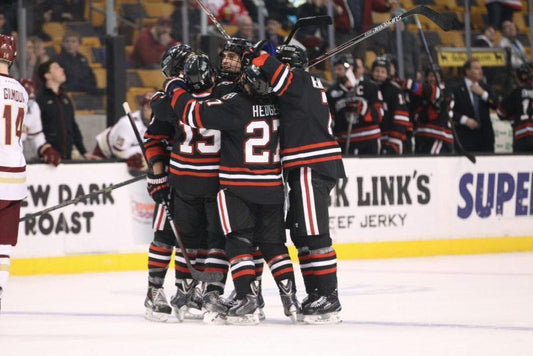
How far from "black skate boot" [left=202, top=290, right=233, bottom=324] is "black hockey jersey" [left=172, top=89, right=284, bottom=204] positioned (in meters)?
0.53

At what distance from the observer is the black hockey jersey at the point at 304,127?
227 inches

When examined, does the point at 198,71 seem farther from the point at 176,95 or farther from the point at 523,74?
the point at 523,74

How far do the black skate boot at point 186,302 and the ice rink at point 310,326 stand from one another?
3.9 inches

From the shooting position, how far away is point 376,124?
1041cm

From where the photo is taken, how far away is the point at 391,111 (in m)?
10.5

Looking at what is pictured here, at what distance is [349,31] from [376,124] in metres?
0.86

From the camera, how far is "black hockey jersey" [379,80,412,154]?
1048 cm

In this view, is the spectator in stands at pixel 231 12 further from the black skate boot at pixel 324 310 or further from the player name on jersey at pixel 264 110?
the black skate boot at pixel 324 310

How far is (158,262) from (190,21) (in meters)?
4.03

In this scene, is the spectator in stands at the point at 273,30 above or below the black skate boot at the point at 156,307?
above

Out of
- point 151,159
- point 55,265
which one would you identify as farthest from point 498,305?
point 55,265

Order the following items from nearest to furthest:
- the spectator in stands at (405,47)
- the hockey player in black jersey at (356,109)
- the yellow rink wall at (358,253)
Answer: the yellow rink wall at (358,253) → the hockey player in black jersey at (356,109) → the spectator in stands at (405,47)

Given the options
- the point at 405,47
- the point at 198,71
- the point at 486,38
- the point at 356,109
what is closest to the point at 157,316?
the point at 198,71

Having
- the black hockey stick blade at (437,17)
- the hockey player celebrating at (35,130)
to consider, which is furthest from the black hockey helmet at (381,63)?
the black hockey stick blade at (437,17)
